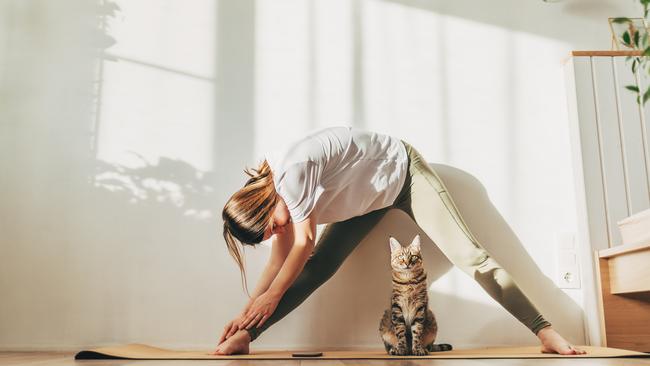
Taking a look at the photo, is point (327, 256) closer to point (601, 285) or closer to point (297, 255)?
point (297, 255)

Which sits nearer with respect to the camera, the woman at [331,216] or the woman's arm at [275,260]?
the woman at [331,216]

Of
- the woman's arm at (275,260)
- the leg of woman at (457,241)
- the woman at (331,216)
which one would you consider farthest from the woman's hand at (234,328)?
the leg of woman at (457,241)

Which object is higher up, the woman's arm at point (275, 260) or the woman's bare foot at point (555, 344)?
the woman's arm at point (275, 260)

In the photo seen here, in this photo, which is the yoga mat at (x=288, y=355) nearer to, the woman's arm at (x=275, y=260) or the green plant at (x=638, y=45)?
the woman's arm at (x=275, y=260)

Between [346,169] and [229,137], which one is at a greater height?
[229,137]

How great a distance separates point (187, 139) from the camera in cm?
276

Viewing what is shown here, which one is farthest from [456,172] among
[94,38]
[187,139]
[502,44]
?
[94,38]

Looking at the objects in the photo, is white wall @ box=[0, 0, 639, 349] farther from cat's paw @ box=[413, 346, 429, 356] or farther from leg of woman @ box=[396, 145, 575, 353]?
cat's paw @ box=[413, 346, 429, 356]

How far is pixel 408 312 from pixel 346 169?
0.58m

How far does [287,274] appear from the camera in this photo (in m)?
2.14

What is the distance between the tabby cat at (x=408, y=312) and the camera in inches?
85.0

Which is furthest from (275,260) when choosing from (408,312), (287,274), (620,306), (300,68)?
(620,306)

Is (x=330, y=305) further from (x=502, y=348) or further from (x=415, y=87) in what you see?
(x=415, y=87)

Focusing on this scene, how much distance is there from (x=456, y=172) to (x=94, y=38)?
180 centimetres
